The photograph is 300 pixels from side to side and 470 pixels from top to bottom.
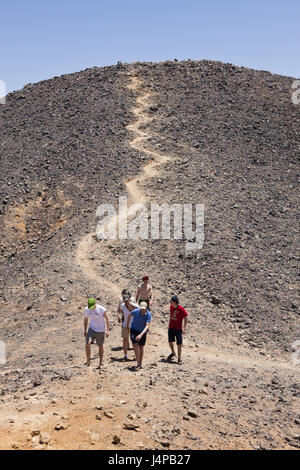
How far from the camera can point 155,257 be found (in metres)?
20.8

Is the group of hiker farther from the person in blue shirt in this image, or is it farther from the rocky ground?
the rocky ground

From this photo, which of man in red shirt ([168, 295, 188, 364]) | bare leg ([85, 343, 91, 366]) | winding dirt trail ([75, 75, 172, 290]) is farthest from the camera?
winding dirt trail ([75, 75, 172, 290])

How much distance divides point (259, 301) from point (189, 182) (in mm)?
9012

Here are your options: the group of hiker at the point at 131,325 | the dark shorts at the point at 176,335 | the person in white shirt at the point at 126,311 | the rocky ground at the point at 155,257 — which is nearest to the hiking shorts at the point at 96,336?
the group of hiker at the point at 131,325

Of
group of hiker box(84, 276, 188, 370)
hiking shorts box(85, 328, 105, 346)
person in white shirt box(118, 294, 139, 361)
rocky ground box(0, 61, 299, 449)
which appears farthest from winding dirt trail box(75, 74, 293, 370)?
hiking shorts box(85, 328, 105, 346)

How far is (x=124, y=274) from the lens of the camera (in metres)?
19.6

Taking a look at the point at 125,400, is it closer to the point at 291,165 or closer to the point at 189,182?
the point at 189,182

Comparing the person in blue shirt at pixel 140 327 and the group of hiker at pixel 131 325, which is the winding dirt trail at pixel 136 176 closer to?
the group of hiker at pixel 131 325

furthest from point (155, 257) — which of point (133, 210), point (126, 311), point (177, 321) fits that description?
point (177, 321)

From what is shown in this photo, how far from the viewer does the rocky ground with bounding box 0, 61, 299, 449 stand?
9031mm

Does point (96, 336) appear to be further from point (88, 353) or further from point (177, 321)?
point (177, 321)

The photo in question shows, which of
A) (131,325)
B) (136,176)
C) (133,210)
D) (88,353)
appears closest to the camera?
(131,325)

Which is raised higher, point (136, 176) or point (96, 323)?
point (136, 176)

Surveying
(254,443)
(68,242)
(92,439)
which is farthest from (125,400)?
(68,242)
